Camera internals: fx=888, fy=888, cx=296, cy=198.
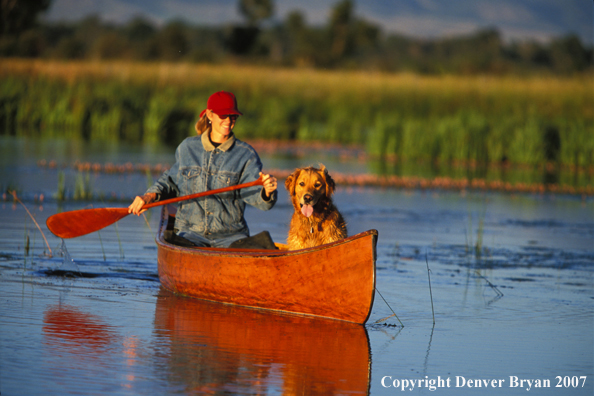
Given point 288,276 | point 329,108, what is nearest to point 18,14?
point 329,108

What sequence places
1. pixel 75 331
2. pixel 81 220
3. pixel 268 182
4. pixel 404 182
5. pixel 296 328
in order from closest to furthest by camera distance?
1. pixel 75 331
2. pixel 296 328
3. pixel 268 182
4. pixel 81 220
5. pixel 404 182

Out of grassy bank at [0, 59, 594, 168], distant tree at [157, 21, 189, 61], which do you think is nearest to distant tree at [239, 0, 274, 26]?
distant tree at [157, 21, 189, 61]

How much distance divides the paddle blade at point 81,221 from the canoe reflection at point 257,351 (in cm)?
126

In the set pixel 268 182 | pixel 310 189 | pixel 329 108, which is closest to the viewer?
pixel 268 182

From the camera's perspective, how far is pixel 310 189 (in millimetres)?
7340

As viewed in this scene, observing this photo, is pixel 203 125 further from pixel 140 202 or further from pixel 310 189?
pixel 310 189

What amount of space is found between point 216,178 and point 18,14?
53276 mm

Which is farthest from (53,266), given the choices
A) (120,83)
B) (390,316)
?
(120,83)

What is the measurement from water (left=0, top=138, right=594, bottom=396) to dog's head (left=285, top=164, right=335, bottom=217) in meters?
0.95

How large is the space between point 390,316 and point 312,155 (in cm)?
1629

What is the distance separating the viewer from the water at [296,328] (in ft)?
17.8

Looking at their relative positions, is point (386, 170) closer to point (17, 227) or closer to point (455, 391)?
point (17, 227)

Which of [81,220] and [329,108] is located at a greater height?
[329,108]

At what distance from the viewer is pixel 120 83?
29344 mm
